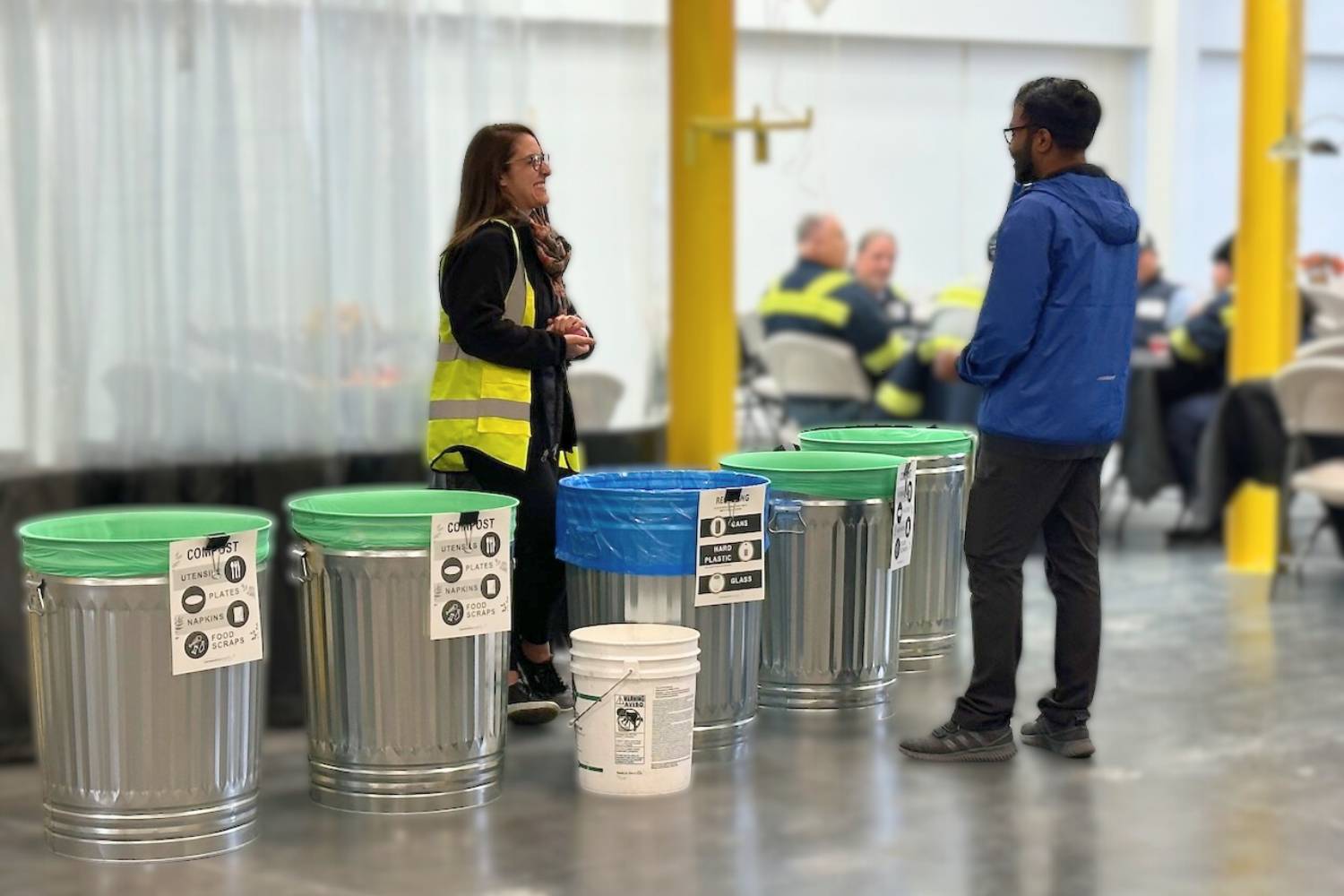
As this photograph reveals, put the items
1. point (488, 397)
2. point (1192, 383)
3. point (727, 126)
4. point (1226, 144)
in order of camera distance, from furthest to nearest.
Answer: point (1226, 144), point (1192, 383), point (727, 126), point (488, 397)

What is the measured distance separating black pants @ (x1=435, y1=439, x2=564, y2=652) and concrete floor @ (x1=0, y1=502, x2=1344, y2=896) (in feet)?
0.90

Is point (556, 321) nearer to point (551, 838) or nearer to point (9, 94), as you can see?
point (551, 838)

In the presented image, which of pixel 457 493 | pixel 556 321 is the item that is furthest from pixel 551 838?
pixel 556 321

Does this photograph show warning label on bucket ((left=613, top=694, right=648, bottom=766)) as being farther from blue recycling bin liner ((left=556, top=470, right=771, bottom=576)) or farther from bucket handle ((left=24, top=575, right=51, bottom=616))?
bucket handle ((left=24, top=575, right=51, bottom=616))

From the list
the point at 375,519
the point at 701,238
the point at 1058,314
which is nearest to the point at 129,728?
the point at 375,519

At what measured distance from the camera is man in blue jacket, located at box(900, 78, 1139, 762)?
3547 millimetres

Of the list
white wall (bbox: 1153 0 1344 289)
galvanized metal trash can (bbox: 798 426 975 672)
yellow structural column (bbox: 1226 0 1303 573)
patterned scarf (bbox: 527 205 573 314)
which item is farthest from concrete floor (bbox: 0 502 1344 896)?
white wall (bbox: 1153 0 1344 289)

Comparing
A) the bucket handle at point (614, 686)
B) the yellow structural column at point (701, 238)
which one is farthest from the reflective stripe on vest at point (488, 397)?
the yellow structural column at point (701, 238)

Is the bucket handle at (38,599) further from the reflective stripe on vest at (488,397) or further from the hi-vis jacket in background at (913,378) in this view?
the hi-vis jacket in background at (913,378)

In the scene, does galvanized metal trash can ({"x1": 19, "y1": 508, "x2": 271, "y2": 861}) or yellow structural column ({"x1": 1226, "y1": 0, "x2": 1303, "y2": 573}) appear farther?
yellow structural column ({"x1": 1226, "y1": 0, "x2": 1303, "y2": 573})

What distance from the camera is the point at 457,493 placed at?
360 cm

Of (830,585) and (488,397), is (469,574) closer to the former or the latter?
(488,397)

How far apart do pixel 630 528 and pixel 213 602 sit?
0.83 metres

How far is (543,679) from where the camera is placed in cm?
408
